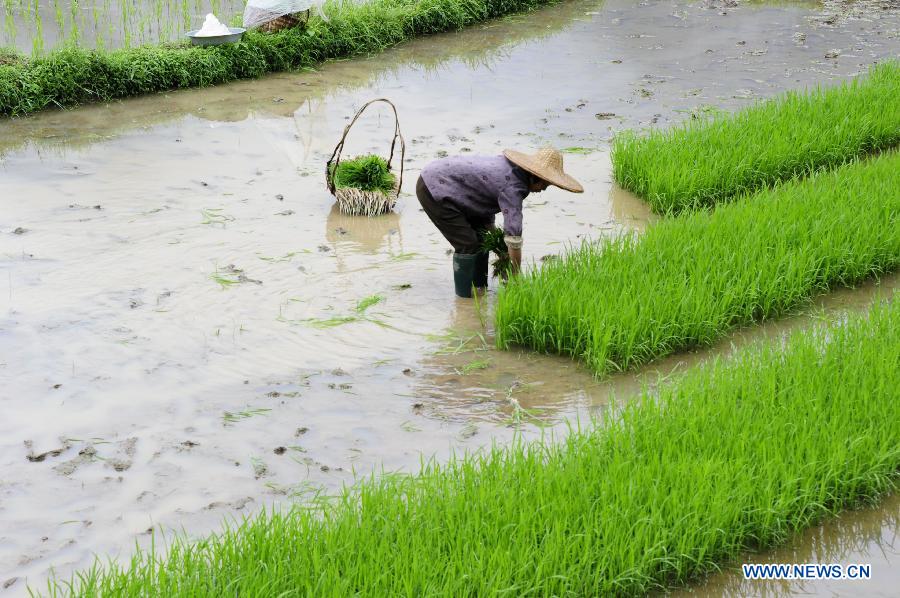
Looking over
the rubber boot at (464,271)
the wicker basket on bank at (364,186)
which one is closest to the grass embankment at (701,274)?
the rubber boot at (464,271)

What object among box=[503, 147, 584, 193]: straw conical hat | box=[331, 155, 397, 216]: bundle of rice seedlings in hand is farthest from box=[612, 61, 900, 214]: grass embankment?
box=[331, 155, 397, 216]: bundle of rice seedlings in hand

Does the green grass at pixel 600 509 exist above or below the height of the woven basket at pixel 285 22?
below

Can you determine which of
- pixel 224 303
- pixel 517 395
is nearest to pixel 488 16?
pixel 224 303

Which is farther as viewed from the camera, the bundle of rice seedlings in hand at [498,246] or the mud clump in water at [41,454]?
the bundle of rice seedlings in hand at [498,246]

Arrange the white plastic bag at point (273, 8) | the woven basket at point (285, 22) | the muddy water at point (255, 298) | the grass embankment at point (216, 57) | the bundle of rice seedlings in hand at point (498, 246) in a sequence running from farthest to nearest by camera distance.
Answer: the woven basket at point (285, 22), the white plastic bag at point (273, 8), the grass embankment at point (216, 57), the bundle of rice seedlings in hand at point (498, 246), the muddy water at point (255, 298)

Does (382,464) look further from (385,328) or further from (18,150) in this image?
(18,150)

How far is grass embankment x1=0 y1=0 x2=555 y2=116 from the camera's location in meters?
8.01

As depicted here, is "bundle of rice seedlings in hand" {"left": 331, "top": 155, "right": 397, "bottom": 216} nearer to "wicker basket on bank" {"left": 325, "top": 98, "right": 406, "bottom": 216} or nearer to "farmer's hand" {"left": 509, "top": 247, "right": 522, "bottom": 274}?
"wicker basket on bank" {"left": 325, "top": 98, "right": 406, "bottom": 216}

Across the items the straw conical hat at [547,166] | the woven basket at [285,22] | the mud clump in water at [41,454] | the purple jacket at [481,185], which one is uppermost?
the woven basket at [285,22]

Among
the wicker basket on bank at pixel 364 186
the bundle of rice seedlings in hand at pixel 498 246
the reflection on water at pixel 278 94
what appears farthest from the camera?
the reflection on water at pixel 278 94

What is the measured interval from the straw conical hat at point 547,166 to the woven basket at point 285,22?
530 centimetres

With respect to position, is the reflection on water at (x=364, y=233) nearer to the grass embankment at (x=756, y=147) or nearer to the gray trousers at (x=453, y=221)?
the gray trousers at (x=453, y=221)

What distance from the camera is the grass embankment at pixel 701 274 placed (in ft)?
14.5

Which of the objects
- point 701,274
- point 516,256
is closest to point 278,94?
point 516,256
